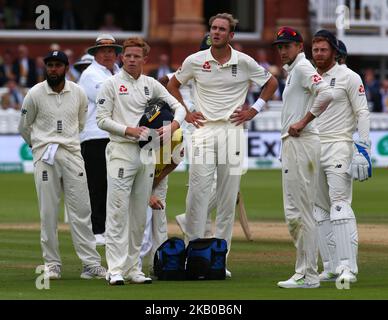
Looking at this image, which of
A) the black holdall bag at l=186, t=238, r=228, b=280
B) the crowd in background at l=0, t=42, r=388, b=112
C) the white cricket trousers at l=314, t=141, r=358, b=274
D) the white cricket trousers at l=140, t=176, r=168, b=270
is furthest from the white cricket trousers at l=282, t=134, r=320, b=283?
the crowd in background at l=0, t=42, r=388, b=112

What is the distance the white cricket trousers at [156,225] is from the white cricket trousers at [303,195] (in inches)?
73.4

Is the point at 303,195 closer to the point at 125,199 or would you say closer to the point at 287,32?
the point at 287,32

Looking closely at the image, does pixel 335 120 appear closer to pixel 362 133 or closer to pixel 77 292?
pixel 362 133

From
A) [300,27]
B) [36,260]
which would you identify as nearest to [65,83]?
[36,260]

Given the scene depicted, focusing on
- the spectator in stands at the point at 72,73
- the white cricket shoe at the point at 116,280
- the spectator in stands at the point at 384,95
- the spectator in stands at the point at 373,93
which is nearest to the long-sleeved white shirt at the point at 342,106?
the white cricket shoe at the point at 116,280

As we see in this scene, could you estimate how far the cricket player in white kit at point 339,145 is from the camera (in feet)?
42.3

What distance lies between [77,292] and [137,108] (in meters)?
1.85

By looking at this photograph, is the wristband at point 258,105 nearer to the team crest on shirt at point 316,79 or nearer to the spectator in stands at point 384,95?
the team crest on shirt at point 316,79

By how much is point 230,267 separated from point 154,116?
218 cm

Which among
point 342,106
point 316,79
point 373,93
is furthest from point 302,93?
point 373,93

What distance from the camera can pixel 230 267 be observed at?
1430cm

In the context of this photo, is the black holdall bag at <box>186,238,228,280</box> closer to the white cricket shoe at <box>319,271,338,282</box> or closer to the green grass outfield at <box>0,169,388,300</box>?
the green grass outfield at <box>0,169,388,300</box>
